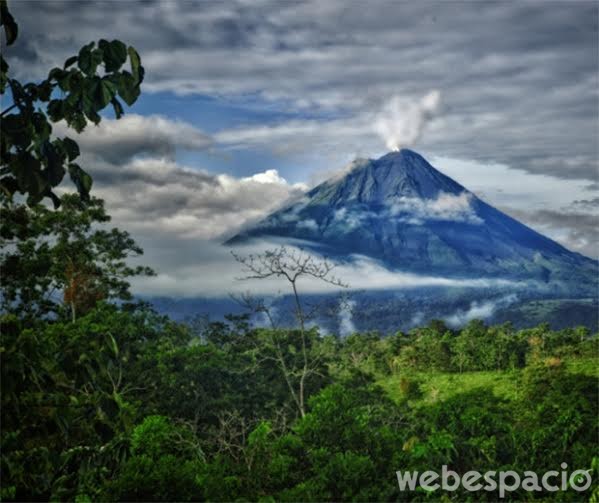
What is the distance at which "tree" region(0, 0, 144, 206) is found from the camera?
6.68 feet

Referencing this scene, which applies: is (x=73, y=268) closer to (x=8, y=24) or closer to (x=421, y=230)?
(x=8, y=24)

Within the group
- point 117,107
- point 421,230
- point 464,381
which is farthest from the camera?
point 421,230

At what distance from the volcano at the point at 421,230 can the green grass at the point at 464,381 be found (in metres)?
124

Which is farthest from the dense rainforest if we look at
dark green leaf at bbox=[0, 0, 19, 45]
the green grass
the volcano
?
the volcano

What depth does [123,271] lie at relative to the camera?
72.1 ft

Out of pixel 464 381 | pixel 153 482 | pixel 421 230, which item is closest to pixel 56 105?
pixel 153 482

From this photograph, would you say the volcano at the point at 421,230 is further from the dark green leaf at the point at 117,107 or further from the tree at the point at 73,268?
the dark green leaf at the point at 117,107

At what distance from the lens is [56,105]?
83.7 inches

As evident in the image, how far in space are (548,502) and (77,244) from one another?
1714 centimetres

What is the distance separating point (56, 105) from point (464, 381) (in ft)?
85.9

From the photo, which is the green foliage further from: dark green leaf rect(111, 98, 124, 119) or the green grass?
the green grass

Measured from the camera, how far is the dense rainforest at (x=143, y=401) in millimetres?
2121

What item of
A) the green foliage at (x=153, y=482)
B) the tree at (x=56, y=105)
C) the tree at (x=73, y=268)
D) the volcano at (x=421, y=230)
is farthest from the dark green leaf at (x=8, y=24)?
the volcano at (x=421, y=230)

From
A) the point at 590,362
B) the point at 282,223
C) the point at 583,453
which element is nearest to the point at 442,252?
the point at 282,223
